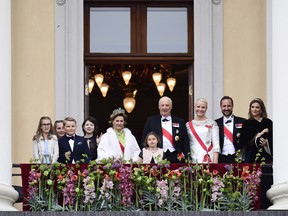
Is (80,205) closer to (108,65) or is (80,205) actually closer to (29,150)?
(29,150)

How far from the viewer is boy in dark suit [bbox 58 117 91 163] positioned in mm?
31406

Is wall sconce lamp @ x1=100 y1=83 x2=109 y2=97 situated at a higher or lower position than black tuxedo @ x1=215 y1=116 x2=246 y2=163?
higher

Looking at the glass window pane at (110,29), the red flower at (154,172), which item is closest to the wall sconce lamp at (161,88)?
the glass window pane at (110,29)

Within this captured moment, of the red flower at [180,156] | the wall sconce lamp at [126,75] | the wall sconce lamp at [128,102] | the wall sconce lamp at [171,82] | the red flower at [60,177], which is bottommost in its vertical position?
the red flower at [60,177]

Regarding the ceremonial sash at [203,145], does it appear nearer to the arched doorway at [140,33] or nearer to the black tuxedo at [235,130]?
the black tuxedo at [235,130]

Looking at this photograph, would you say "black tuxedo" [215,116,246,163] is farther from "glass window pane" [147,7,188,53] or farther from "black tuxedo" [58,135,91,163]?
"glass window pane" [147,7,188,53]

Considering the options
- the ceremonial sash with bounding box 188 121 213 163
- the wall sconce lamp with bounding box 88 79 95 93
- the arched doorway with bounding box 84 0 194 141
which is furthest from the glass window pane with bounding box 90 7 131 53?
the ceremonial sash with bounding box 188 121 213 163

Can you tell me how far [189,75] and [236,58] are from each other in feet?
3.36

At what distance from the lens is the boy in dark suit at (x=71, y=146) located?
31.4 m
